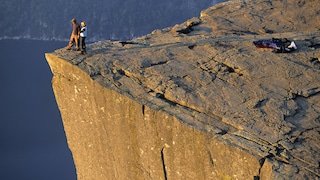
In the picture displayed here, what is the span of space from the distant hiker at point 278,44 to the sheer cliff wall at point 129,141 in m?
4.42

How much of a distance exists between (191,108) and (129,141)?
5.92ft

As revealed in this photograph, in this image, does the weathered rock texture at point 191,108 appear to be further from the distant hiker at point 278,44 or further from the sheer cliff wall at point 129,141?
the distant hiker at point 278,44

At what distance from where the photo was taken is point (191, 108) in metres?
12.6

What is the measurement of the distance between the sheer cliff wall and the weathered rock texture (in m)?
0.03

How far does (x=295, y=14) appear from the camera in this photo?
1953 cm

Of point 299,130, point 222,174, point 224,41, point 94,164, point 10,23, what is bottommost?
point 10,23

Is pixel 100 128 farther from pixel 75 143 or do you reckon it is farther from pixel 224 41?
pixel 224 41

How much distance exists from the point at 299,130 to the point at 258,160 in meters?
1.48

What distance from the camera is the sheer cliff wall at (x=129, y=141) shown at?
11.7m

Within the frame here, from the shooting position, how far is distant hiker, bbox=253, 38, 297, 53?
14.9 metres

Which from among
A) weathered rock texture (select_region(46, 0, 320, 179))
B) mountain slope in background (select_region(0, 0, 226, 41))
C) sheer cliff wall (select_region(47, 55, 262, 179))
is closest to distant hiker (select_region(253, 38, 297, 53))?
weathered rock texture (select_region(46, 0, 320, 179))

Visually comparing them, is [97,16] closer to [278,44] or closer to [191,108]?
[278,44]

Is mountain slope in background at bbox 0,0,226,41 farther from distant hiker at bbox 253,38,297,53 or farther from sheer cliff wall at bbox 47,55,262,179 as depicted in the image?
sheer cliff wall at bbox 47,55,262,179

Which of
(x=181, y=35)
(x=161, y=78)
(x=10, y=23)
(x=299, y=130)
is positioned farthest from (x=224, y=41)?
(x=10, y=23)
